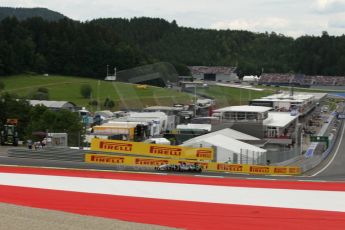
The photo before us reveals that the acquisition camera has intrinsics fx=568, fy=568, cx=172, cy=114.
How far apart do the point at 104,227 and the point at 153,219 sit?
4.12 feet

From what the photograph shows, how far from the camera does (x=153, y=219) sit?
8.62 meters

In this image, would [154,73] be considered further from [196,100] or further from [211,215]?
[211,215]

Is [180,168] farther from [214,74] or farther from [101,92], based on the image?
[214,74]

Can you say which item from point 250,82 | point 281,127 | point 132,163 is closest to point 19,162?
point 132,163

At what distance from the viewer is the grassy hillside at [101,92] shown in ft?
209

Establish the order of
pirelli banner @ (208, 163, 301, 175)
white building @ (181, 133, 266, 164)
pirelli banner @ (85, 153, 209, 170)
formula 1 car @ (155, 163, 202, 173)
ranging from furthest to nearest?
white building @ (181, 133, 266, 164)
pirelli banner @ (208, 163, 301, 175)
pirelli banner @ (85, 153, 209, 170)
formula 1 car @ (155, 163, 202, 173)

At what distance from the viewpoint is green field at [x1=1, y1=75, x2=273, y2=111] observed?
63656mm

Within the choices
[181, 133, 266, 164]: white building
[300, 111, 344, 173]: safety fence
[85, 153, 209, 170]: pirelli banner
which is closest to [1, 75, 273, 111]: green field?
[300, 111, 344, 173]: safety fence

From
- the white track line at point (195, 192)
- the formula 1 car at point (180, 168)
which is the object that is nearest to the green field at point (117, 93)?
the formula 1 car at point (180, 168)

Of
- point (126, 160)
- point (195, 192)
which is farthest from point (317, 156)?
point (195, 192)

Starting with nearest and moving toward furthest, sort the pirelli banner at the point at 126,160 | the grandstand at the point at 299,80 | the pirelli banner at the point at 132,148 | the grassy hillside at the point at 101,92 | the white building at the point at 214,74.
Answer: the pirelli banner at the point at 126,160 → the pirelli banner at the point at 132,148 → the grassy hillside at the point at 101,92 → the white building at the point at 214,74 → the grandstand at the point at 299,80

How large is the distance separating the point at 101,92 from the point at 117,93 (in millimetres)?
5591

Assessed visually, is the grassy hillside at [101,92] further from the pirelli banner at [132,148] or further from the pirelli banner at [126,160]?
the pirelli banner at [126,160]

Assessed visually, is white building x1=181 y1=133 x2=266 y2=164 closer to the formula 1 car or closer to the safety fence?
the safety fence
